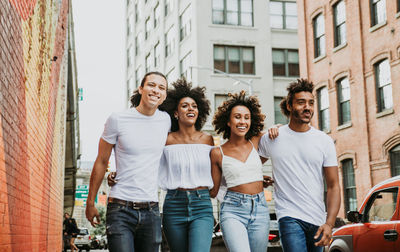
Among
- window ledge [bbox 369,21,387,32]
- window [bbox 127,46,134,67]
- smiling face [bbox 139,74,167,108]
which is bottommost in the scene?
smiling face [bbox 139,74,167,108]

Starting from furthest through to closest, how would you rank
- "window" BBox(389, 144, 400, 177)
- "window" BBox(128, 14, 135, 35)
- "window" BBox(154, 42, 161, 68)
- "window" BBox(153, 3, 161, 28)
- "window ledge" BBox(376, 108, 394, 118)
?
1. "window" BBox(128, 14, 135, 35)
2. "window" BBox(153, 3, 161, 28)
3. "window" BBox(154, 42, 161, 68)
4. "window ledge" BBox(376, 108, 394, 118)
5. "window" BBox(389, 144, 400, 177)

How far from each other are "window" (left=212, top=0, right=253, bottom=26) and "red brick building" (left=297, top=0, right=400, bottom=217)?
9878 mm

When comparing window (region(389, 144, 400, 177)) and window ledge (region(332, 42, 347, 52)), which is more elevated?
window ledge (region(332, 42, 347, 52))

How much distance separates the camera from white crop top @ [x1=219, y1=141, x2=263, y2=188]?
5492 millimetres

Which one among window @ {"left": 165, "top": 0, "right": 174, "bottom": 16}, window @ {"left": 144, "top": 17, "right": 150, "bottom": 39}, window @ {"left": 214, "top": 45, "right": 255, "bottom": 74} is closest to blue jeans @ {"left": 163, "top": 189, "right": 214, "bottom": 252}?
window @ {"left": 214, "top": 45, "right": 255, "bottom": 74}

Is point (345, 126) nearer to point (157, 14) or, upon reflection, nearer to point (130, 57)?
point (157, 14)

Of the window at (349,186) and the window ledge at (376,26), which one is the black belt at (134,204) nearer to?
the window ledge at (376,26)

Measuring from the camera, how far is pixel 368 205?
8172 mm

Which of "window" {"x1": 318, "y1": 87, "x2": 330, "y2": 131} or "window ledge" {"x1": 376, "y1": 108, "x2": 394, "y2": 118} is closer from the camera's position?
"window ledge" {"x1": 376, "y1": 108, "x2": 394, "y2": 118}

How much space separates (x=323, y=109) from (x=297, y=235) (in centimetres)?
2232

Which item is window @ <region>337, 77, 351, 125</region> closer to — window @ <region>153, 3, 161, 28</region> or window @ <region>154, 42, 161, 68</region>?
window @ <region>154, 42, 161, 68</region>

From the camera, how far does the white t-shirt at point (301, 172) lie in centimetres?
536

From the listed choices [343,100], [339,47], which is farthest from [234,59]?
[343,100]

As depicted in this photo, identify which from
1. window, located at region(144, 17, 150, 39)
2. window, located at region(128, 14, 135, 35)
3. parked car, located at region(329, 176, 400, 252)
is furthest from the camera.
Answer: window, located at region(128, 14, 135, 35)
